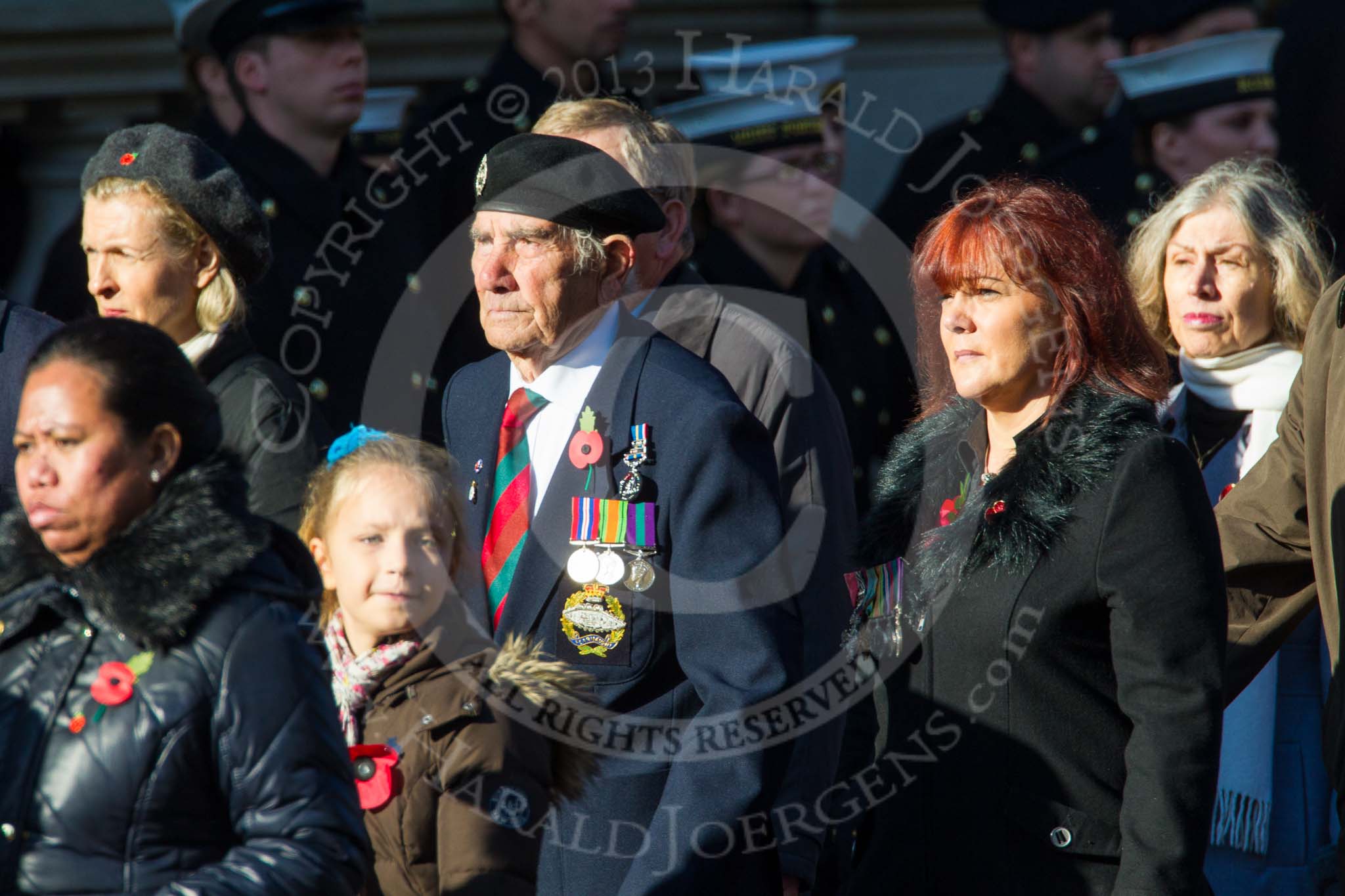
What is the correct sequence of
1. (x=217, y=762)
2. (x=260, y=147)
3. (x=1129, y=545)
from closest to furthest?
(x=217, y=762)
(x=1129, y=545)
(x=260, y=147)

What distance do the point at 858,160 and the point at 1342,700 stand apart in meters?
4.59

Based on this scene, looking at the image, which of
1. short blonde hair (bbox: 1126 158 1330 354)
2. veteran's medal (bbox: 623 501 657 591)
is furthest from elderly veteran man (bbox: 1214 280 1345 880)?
veteran's medal (bbox: 623 501 657 591)

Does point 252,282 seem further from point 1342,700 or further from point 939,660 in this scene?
point 1342,700

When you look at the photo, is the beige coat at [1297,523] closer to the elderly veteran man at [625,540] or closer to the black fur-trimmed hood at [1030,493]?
the black fur-trimmed hood at [1030,493]

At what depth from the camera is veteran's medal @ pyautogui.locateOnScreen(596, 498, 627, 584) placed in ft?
9.95

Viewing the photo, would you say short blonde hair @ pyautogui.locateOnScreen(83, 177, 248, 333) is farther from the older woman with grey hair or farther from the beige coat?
the older woman with grey hair

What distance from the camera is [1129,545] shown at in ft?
8.90

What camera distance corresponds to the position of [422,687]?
294 cm

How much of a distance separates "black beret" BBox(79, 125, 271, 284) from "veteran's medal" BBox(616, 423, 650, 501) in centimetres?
93

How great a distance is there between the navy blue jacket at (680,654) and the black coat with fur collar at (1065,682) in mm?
234

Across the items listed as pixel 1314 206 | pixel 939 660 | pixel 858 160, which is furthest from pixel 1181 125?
pixel 939 660

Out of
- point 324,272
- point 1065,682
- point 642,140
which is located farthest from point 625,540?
point 324,272

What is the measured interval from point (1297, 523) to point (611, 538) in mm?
1280

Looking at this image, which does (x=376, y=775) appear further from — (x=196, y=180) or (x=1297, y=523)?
(x=1297, y=523)
